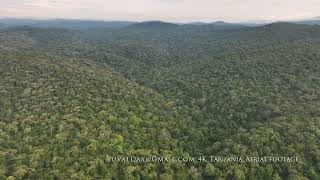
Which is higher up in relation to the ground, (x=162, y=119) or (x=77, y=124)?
(x=77, y=124)

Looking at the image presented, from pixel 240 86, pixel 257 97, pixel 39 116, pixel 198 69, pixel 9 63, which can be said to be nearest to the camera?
pixel 39 116

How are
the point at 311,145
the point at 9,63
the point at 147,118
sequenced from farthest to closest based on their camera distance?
the point at 9,63 < the point at 147,118 < the point at 311,145

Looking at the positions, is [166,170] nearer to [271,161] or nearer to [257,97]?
[271,161]

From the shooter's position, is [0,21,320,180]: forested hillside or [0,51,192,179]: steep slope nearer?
[0,51,192,179]: steep slope

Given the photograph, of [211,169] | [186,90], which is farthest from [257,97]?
[211,169]

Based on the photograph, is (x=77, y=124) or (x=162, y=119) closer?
(x=77, y=124)

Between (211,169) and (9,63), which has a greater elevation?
A: (9,63)

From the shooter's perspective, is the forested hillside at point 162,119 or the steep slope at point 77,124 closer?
the steep slope at point 77,124

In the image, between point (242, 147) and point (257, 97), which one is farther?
point (257, 97)
